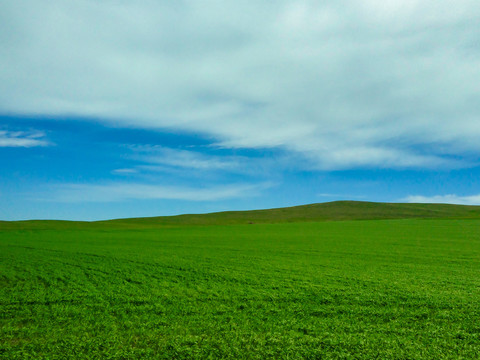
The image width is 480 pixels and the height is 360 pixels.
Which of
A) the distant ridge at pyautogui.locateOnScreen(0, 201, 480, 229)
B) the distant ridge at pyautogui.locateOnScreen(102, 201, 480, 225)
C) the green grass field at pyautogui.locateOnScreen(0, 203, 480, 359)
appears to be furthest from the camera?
the distant ridge at pyautogui.locateOnScreen(102, 201, 480, 225)

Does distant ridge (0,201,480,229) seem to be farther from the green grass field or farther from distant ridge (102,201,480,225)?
the green grass field

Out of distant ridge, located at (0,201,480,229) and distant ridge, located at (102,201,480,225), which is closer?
distant ridge, located at (0,201,480,229)

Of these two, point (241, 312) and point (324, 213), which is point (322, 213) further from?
point (241, 312)

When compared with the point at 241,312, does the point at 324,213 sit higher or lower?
higher

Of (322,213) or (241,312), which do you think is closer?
(241,312)

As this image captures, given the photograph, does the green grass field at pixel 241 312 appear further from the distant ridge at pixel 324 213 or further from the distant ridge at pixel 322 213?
the distant ridge at pixel 324 213

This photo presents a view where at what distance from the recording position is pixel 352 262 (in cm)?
1118

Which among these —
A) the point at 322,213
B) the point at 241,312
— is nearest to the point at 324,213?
the point at 322,213

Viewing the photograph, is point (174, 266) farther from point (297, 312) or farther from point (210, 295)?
point (297, 312)

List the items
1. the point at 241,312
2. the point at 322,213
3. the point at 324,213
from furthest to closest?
the point at 322,213 → the point at 324,213 → the point at 241,312

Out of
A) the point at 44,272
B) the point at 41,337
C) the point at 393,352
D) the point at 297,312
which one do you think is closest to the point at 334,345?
the point at 393,352

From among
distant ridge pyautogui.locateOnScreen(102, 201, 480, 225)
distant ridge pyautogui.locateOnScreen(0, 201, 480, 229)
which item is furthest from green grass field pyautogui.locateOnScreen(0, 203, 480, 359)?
distant ridge pyautogui.locateOnScreen(102, 201, 480, 225)

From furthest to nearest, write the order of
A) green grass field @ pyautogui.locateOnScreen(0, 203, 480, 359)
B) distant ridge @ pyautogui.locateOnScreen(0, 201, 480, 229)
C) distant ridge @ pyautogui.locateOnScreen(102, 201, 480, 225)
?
1. distant ridge @ pyautogui.locateOnScreen(102, 201, 480, 225)
2. distant ridge @ pyautogui.locateOnScreen(0, 201, 480, 229)
3. green grass field @ pyautogui.locateOnScreen(0, 203, 480, 359)

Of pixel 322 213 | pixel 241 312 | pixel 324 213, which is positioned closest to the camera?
pixel 241 312
